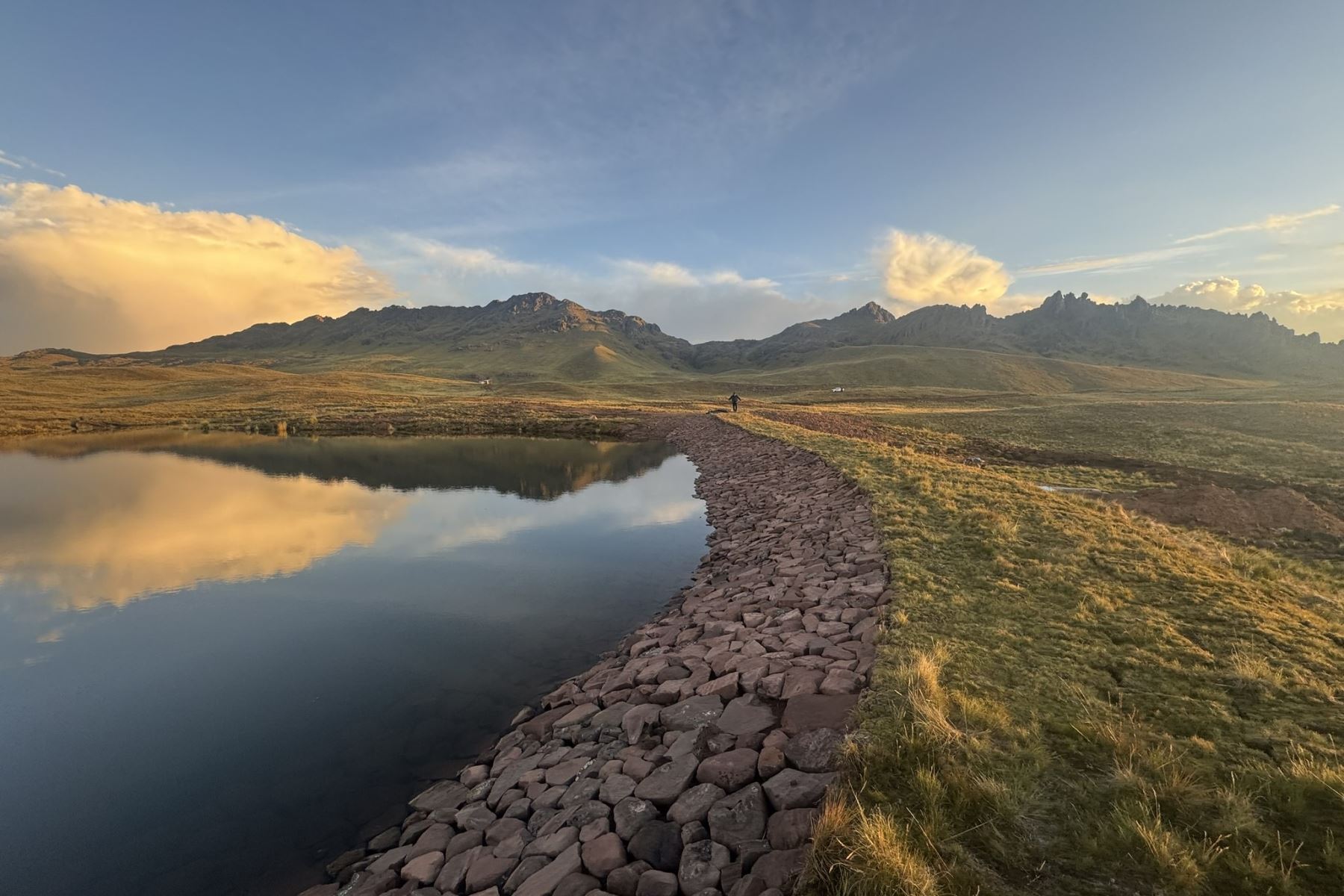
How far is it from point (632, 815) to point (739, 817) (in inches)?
56.3

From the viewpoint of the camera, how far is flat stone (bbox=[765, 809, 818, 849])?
541 cm

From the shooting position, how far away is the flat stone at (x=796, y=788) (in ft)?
19.5

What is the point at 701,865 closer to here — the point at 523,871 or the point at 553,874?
the point at 553,874

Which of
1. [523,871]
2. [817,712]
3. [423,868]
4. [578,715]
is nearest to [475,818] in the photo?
[423,868]

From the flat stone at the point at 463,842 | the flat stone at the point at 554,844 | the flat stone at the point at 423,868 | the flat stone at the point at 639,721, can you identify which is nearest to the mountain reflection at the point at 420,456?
the flat stone at the point at 639,721

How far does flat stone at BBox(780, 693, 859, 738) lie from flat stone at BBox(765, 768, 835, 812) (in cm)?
94

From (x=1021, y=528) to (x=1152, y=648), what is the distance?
736 centimetres

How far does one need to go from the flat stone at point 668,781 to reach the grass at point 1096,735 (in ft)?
7.04

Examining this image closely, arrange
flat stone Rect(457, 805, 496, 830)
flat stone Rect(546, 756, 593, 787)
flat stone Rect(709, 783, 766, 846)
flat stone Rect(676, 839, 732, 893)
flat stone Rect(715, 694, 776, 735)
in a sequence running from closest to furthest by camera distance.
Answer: flat stone Rect(676, 839, 732, 893) < flat stone Rect(709, 783, 766, 846) < flat stone Rect(457, 805, 496, 830) < flat stone Rect(715, 694, 776, 735) < flat stone Rect(546, 756, 593, 787)

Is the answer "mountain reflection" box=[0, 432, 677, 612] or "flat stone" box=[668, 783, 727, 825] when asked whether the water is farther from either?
"flat stone" box=[668, 783, 727, 825]

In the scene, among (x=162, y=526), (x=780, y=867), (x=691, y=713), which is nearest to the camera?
(x=780, y=867)

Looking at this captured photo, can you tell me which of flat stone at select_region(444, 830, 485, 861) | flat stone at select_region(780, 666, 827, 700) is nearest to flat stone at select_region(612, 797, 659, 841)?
flat stone at select_region(444, 830, 485, 861)

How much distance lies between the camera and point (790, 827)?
5.56 m

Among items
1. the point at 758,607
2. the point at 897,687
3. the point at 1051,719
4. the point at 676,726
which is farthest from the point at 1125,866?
the point at 758,607
